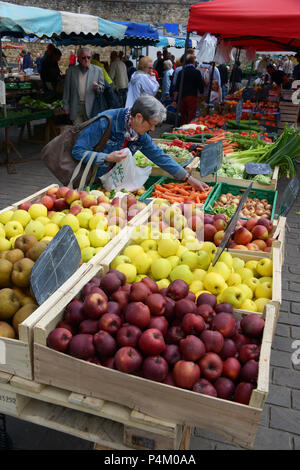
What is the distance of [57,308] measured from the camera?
1881 mm

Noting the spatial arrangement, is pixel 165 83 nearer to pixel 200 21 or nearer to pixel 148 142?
pixel 200 21

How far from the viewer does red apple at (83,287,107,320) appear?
1818 mm

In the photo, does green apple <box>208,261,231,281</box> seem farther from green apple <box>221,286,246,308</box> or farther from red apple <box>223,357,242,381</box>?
red apple <box>223,357,242,381</box>

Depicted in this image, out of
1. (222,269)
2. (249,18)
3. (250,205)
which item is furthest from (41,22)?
(222,269)

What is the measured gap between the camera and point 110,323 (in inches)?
70.3

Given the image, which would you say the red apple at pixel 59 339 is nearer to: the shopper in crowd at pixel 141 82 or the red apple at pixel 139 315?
the red apple at pixel 139 315

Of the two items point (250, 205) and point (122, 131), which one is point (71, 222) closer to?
point (122, 131)

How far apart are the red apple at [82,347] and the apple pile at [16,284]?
355 mm

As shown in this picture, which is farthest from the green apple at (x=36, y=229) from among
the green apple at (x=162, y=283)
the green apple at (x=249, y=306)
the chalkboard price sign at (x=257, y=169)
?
the chalkboard price sign at (x=257, y=169)

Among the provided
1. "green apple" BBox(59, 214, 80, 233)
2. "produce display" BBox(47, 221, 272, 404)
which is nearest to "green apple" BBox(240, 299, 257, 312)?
"produce display" BBox(47, 221, 272, 404)

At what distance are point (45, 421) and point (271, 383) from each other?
1839mm

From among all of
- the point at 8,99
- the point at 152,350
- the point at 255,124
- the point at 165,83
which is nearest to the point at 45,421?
the point at 152,350

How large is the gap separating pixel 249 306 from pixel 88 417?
100 cm

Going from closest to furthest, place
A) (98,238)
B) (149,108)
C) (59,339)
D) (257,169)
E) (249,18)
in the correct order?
1. (59,339)
2. (98,238)
3. (149,108)
4. (257,169)
5. (249,18)
